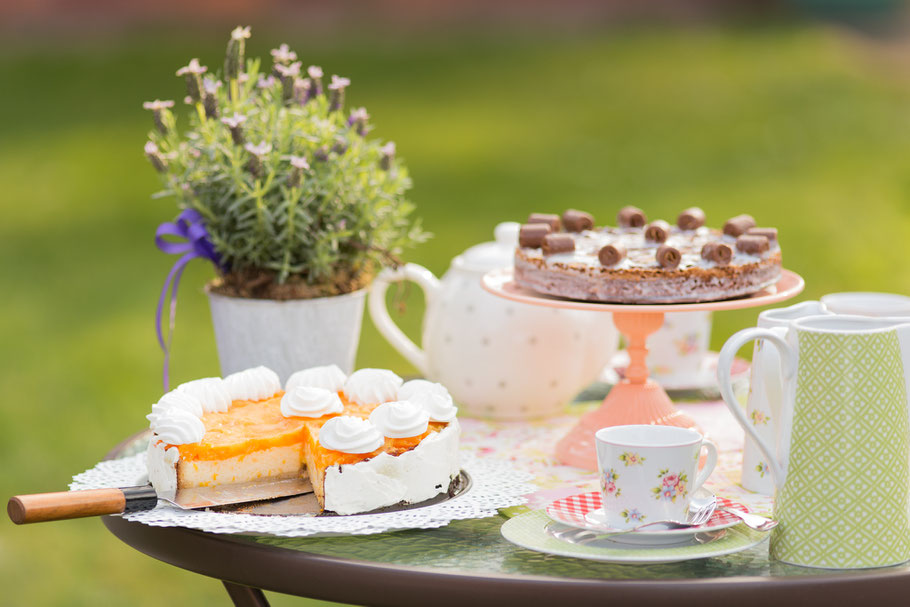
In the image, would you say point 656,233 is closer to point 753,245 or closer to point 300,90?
point 753,245

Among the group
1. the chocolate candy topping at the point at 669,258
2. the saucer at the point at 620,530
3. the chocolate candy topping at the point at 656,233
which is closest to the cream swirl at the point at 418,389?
the saucer at the point at 620,530

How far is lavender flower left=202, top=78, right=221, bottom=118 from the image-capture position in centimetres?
189

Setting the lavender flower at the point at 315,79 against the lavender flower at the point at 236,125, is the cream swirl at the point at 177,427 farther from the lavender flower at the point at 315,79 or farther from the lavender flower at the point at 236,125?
the lavender flower at the point at 315,79

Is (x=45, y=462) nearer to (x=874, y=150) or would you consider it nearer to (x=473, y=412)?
(x=473, y=412)

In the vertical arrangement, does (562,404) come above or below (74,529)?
above

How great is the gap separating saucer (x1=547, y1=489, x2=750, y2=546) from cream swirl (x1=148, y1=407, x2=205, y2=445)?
1.43 ft

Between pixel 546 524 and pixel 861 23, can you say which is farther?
pixel 861 23

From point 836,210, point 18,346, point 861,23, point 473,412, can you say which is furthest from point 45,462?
point 861,23

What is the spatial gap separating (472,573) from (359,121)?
0.86m

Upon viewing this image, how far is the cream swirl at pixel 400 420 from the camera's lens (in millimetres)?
1511

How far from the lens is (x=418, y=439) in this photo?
1526mm

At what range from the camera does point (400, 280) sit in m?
2.06

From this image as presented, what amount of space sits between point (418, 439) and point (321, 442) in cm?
12

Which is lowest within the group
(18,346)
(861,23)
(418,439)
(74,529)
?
(74,529)
